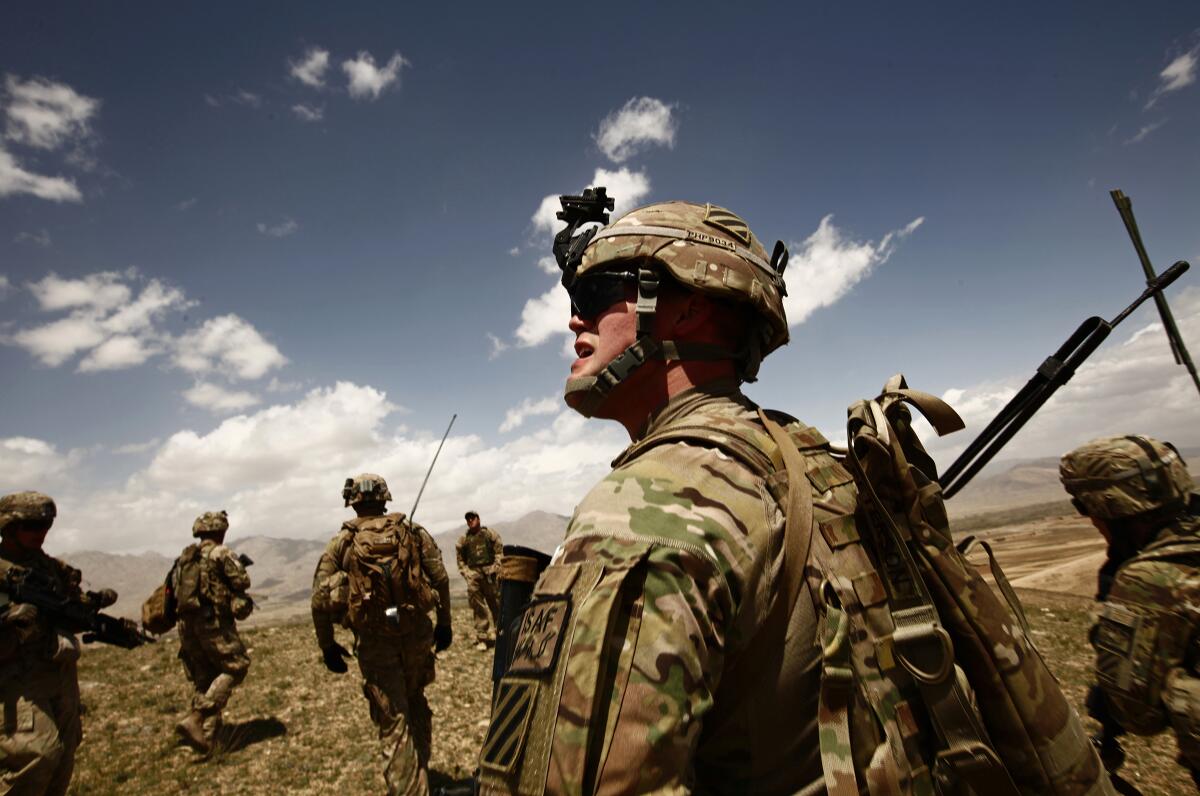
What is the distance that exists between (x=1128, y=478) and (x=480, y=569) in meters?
13.7

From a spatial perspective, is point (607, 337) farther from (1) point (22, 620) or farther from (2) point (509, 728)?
(1) point (22, 620)

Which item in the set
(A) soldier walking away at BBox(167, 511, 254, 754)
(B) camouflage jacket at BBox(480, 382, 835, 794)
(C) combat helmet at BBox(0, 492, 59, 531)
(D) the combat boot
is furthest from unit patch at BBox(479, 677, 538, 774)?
(D) the combat boot

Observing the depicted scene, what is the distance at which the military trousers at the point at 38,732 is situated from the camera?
5.12 m

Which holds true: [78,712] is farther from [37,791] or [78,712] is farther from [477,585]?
[477,585]

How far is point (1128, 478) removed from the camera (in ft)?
13.4

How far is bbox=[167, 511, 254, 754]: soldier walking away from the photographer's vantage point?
28.2ft

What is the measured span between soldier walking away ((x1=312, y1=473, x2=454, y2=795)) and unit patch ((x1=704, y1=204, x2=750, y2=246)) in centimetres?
567

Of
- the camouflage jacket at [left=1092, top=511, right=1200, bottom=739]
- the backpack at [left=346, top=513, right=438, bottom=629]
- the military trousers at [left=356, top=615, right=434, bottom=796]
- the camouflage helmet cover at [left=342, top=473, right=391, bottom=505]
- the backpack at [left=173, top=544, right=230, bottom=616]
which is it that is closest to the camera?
the camouflage jacket at [left=1092, top=511, right=1200, bottom=739]

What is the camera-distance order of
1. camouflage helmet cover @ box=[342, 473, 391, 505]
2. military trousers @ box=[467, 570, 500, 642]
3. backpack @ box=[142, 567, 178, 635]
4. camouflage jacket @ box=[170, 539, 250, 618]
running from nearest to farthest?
camouflage helmet cover @ box=[342, 473, 391, 505], backpack @ box=[142, 567, 178, 635], camouflage jacket @ box=[170, 539, 250, 618], military trousers @ box=[467, 570, 500, 642]

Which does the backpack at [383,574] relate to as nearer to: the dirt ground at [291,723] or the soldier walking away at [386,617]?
the soldier walking away at [386,617]

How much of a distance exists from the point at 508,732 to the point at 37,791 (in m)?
7.03

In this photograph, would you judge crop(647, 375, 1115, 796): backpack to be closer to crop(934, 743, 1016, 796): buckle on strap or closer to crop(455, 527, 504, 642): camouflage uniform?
crop(934, 743, 1016, 796): buckle on strap

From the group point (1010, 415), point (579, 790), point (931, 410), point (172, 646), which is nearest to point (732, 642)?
point (579, 790)

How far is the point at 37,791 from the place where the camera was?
5.19 m
